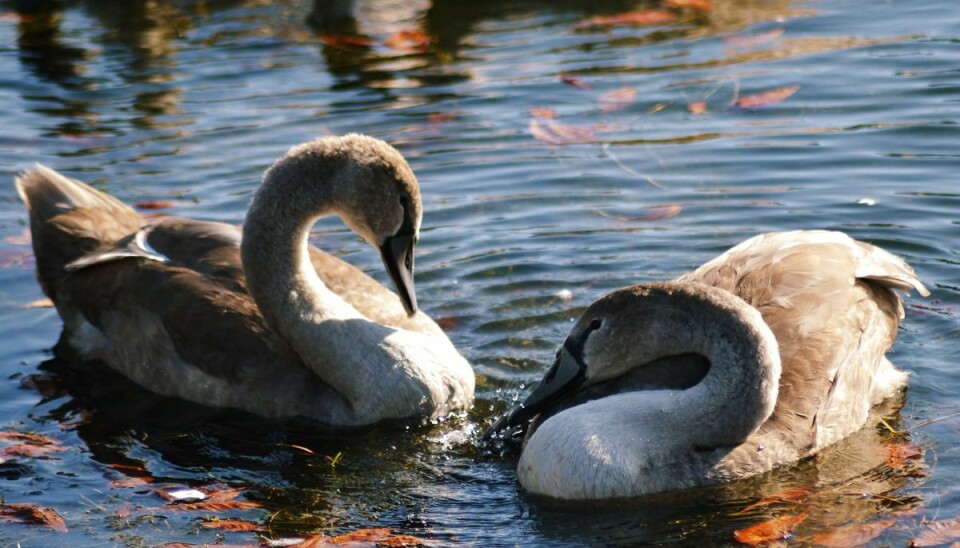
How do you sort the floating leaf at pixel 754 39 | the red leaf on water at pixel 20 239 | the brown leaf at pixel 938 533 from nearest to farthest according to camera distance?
the brown leaf at pixel 938 533, the red leaf on water at pixel 20 239, the floating leaf at pixel 754 39

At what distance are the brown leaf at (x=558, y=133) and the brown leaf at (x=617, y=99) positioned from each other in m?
0.46

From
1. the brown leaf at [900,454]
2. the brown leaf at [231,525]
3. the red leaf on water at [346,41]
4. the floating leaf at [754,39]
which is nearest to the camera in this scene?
the brown leaf at [231,525]

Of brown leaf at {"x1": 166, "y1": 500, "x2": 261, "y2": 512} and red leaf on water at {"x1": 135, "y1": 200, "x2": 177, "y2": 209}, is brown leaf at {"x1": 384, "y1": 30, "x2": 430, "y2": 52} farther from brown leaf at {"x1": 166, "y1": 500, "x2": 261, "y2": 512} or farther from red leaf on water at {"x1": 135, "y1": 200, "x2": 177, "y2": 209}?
brown leaf at {"x1": 166, "y1": 500, "x2": 261, "y2": 512}

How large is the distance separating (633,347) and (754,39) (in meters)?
7.69

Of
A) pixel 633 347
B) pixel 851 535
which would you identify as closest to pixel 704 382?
pixel 633 347

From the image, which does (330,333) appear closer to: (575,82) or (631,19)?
(575,82)

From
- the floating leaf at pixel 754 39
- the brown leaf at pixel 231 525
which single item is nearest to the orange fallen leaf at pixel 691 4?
the floating leaf at pixel 754 39

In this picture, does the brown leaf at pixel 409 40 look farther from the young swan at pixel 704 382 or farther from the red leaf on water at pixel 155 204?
the young swan at pixel 704 382

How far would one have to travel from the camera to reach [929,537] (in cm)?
630

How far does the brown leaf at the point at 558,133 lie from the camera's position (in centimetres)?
1203

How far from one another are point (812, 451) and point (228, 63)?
30.5ft

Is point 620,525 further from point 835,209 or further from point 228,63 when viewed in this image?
point 228,63

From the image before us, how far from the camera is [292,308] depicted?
8.16m

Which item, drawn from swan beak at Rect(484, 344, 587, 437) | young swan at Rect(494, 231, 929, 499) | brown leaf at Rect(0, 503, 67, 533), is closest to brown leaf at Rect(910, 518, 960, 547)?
young swan at Rect(494, 231, 929, 499)
